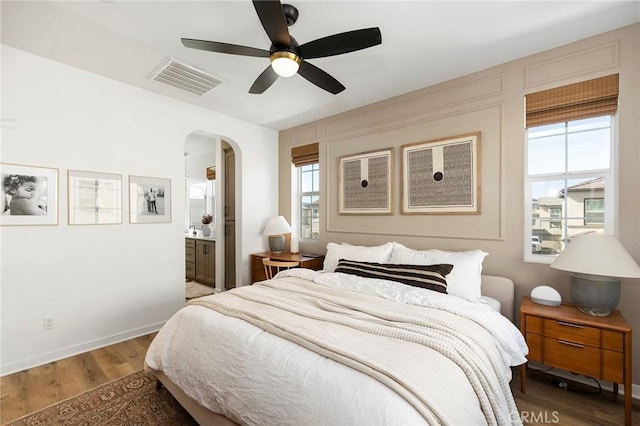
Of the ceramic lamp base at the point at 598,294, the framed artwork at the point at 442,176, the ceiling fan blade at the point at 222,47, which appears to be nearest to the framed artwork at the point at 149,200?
the ceiling fan blade at the point at 222,47

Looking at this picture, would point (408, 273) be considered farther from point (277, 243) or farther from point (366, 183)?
point (277, 243)

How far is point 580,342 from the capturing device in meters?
1.94

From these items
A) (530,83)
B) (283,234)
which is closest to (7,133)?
(283,234)

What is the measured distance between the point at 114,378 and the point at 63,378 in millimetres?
421

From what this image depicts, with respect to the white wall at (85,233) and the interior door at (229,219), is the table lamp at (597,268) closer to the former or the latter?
the white wall at (85,233)

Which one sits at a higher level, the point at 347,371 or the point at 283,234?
the point at 283,234

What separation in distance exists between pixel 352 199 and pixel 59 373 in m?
3.33

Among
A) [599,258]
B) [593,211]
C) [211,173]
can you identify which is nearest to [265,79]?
[599,258]

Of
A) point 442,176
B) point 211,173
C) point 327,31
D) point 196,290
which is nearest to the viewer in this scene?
point 327,31

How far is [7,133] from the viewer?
7.80ft

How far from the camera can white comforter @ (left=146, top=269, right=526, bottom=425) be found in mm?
1083

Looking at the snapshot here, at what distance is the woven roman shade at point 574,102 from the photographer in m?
2.22

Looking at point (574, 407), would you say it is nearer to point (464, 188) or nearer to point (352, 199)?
point (464, 188)

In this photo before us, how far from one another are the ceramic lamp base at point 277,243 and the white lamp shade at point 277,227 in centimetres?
21
